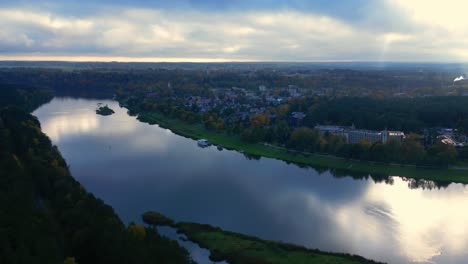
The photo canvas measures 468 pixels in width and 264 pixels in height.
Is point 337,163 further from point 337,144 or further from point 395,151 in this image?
point 395,151

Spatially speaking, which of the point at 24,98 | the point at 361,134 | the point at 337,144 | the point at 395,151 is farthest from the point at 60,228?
the point at 24,98

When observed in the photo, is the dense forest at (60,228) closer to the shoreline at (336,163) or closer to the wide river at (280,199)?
the wide river at (280,199)

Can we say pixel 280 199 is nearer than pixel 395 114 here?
Yes

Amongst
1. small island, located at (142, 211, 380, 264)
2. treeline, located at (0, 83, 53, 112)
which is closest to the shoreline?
small island, located at (142, 211, 380, 264)

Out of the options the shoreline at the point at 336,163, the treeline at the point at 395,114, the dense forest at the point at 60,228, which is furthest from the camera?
the treeline at the point at 395,114

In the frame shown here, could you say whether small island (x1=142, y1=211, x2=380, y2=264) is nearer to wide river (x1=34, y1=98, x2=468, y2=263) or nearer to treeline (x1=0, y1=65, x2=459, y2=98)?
wide river (x1=34, y1=98, x2=468, y2=263)

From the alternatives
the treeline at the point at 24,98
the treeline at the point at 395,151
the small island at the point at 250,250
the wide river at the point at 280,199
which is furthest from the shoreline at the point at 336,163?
the treeline at the point at 24,98

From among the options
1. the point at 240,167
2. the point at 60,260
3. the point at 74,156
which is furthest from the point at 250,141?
the point at 60,260
